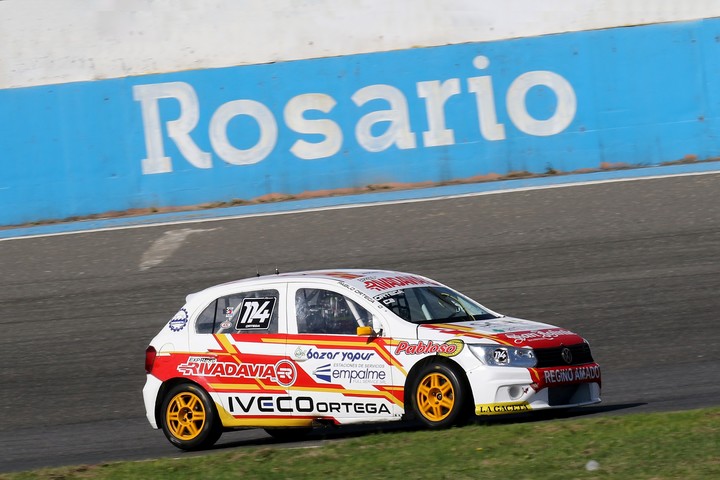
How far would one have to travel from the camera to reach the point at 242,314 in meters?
10.1

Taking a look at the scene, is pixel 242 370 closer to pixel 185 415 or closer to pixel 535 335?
pixel 185 415

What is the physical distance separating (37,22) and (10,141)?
2.48 metres

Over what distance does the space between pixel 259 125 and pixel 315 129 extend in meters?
1.00

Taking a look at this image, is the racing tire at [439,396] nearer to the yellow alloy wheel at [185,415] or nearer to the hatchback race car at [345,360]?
the hatchback race car at [345,360]

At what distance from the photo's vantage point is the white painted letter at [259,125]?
20359 mm

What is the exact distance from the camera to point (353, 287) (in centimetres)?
986

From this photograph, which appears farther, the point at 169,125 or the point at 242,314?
the point at 169,125

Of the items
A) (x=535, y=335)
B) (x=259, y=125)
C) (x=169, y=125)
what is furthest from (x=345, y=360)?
(x=169, y=125)

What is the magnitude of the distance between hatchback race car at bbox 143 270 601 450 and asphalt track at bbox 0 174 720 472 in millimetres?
545

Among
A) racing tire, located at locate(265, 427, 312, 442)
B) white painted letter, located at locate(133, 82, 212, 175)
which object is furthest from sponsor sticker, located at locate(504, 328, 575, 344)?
white painted letter, located at locate(133, 82, 212, 175)

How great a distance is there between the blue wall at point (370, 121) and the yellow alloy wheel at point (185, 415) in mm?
10612

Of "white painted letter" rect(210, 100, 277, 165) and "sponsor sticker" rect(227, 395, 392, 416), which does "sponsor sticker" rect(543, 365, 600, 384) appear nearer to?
"sponsor sticker" rect(227, 395, 392, 416)

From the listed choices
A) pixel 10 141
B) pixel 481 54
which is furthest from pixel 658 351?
pixel 10 141

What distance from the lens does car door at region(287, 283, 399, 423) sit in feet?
30.9
